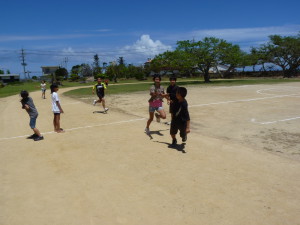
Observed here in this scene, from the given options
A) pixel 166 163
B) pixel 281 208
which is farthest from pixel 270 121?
pixel 281 208

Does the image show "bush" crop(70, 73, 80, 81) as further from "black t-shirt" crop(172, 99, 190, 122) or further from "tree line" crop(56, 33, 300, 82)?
"black t-shirt" crop(172, 99, 190, 122)

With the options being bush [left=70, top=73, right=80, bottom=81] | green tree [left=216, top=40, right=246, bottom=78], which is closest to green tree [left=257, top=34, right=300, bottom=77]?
green tree [left=216, top=40, right=246, bottom=78]

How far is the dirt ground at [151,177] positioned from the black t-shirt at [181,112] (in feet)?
2.50

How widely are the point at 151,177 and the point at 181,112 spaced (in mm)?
1799

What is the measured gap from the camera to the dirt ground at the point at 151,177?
3.45 metres

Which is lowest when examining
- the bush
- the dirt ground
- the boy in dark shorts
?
the dirt ground

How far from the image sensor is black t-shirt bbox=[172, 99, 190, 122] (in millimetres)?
5736

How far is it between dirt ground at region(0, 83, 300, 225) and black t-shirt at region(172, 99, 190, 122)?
76 cm

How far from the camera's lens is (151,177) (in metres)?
4.57

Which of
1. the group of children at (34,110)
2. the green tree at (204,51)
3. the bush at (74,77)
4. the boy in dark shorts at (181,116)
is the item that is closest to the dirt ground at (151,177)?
the group of children at (34,110)

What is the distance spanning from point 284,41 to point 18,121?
4890 centimetres

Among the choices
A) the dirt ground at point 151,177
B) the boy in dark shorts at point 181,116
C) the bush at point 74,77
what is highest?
the bush at point 74,77

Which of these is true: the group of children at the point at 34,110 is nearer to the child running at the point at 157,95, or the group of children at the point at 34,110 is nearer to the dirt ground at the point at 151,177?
the dirt ground at the point at 151,177

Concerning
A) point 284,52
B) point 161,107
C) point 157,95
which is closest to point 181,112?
point 157,95
